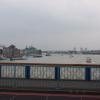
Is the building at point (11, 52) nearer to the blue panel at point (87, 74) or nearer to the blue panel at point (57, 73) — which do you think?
the blue panel at point (57, 73)

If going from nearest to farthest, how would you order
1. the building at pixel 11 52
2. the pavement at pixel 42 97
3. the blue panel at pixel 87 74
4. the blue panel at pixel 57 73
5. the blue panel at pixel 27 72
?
the pavement at pixel 42 97, the blue panel at pixel 87 74, the blue panel at pixel 57 73, the blue panel at pixel 27 72, the building at pixel 11 52

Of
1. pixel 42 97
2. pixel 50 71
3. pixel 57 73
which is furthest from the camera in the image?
pixel 50 71

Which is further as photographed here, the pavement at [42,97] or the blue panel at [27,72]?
the blue panel at [27,72]

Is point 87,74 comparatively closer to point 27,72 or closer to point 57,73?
point 57,73

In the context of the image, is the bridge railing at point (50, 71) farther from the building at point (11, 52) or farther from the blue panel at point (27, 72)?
the building at point (11, 52)

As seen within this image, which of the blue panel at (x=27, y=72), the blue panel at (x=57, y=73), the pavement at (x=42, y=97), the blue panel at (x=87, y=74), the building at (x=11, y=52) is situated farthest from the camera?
the building at (x=11, y=52)

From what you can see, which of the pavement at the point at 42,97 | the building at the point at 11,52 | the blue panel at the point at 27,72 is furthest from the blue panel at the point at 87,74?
the building at the point at 11,52

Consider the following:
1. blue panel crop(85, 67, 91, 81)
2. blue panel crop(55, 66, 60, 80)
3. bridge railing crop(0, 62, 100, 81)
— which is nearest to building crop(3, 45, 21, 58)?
bridge railing crop(0, 62, 100, 81)

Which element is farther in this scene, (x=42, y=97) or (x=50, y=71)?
(x=50, y=71)

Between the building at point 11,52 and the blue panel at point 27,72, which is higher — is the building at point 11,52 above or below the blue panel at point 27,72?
below

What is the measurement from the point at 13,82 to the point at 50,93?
2.34 metres

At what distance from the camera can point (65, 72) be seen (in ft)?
44.1

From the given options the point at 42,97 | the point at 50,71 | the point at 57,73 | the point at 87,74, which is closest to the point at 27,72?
the point at 50,71

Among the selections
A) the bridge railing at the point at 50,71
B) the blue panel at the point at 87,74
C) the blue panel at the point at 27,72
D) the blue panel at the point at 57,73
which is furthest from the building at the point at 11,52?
the blue panel at the point at 87,74
